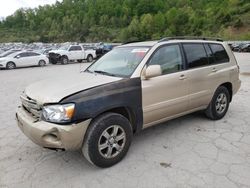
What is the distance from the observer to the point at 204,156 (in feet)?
10.9

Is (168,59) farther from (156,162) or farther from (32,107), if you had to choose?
(32,107)

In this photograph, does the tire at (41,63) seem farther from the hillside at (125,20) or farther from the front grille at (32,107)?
the hillside at (125,20)

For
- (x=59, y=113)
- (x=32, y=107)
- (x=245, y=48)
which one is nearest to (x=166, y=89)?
(x=59, y=113)

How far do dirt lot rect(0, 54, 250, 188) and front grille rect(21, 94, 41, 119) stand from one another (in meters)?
0.74

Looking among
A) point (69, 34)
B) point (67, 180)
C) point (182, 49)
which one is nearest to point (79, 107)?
point (67, 180)

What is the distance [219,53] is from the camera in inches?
183

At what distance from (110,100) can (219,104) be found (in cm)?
269

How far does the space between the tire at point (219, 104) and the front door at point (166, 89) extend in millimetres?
863

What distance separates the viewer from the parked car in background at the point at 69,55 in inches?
799

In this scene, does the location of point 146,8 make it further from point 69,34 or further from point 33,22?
point 33,22

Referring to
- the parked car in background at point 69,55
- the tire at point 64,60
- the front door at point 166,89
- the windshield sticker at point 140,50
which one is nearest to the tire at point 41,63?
the parked car in background at point 69,55

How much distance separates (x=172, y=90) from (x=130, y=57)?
2.75 ft

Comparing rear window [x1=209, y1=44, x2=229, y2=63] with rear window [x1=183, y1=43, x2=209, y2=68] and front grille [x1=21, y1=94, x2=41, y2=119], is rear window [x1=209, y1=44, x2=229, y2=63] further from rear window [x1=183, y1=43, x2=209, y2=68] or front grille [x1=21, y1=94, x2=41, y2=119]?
front grille [x1=21, y1=94, x2=41, y2=119]

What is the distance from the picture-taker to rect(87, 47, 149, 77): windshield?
11.3 ft
